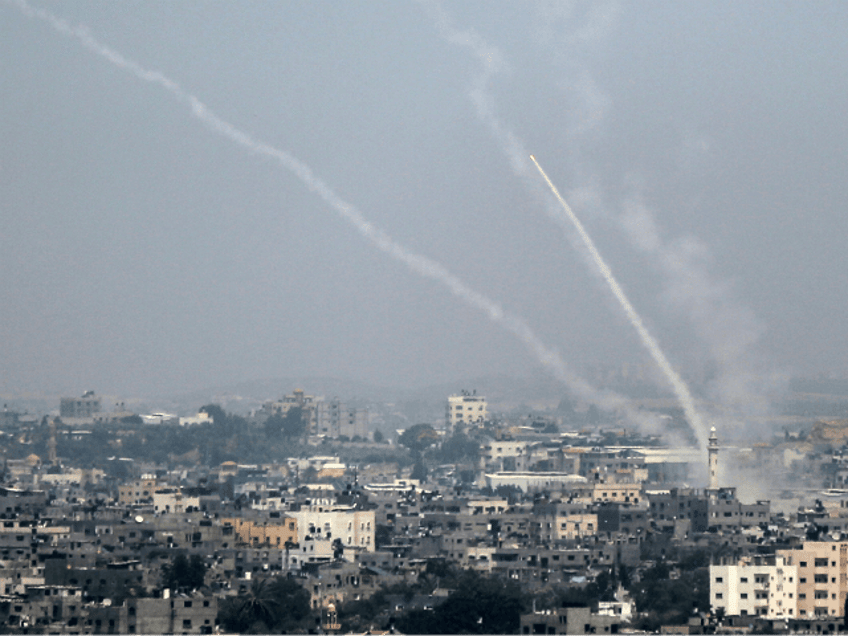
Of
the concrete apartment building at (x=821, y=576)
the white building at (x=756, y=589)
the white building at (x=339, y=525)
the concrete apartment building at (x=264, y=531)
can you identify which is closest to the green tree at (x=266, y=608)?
the white building at (x=756, y=589)

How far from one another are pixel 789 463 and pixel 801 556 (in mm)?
74891

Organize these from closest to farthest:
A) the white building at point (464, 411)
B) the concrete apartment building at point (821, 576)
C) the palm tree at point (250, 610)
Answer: the palm tree at point (250, 610)
the concrete apartment building at point (821, 576)
the white building at point (464, 411)

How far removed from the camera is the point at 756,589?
67188 millimetres

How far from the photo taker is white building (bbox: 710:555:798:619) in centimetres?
6644

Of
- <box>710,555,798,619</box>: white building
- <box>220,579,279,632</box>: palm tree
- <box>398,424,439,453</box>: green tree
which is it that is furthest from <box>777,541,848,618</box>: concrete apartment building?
<box>398,424,439,453</box>: green tree

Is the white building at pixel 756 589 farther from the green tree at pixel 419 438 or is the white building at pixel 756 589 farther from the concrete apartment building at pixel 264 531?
the green tree at pixel 419 438

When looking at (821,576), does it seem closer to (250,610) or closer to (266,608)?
(266,608)

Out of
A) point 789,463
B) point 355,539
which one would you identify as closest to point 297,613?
point 355,539

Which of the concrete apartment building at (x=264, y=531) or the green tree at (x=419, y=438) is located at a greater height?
the green tree at (x=419, y=438)

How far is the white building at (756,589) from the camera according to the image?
66.4 metres

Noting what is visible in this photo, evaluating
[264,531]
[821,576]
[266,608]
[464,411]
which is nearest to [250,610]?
[266,608]

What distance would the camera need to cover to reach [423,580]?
75.1m

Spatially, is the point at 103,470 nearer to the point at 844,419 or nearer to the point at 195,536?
the point at 844,419

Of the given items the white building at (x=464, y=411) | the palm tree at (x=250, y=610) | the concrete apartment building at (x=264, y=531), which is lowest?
the palm tree at (x=250, y=610)
